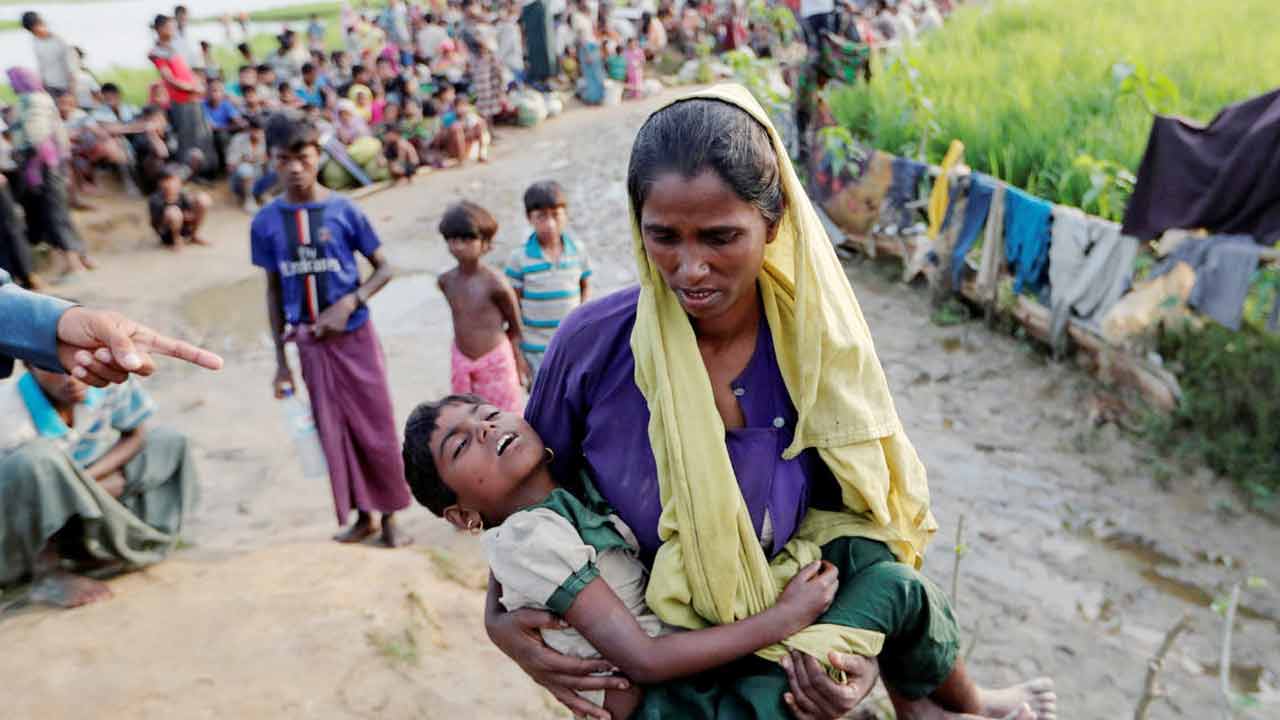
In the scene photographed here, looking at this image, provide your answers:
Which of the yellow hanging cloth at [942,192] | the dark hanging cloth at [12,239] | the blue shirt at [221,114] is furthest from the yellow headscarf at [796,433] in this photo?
the blue shirt at [221,114]

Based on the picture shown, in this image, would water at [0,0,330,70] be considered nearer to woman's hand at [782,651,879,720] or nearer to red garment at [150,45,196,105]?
red garment at [150,45,196,105]

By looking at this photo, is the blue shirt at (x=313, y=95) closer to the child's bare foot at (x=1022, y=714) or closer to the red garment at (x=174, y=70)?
the red garment at (x=174, y=70)

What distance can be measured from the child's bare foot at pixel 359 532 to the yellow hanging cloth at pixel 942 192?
4.25m

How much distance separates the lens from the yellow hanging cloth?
612 cm

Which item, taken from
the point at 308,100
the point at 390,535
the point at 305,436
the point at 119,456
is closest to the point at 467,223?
the point at 305,436

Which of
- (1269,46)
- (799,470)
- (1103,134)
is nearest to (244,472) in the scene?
(799,470)

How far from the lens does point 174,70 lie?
10.3 meters

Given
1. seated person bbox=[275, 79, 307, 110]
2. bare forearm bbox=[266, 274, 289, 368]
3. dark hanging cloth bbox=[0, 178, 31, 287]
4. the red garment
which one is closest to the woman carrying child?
bare forearm bbox=[266, 274, 289, 368]

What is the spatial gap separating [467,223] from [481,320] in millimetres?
431

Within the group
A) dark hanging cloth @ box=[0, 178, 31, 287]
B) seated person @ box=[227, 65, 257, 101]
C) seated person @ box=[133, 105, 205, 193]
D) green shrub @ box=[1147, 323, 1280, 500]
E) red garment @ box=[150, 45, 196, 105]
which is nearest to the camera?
green shrub @ box=[1147, 323, 1280, 500]

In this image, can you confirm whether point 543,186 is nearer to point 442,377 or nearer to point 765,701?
point 442,377

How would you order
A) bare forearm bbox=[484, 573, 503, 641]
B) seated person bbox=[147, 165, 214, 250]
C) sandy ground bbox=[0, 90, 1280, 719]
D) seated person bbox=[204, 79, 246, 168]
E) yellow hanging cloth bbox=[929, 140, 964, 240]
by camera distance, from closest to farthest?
bare forearm bbox=[484, 573, 503, 641] → sandy ground bbox=[0, 90, 1280, 719] → yellow hanging cloth bbox=[929, 140, 964, 240] → seated person bbox=[147, 165, 214, 250] → seated person bbox=[204, 79, 246, 168]

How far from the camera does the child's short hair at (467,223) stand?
3.88 metres

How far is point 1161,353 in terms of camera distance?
16.3 feet
